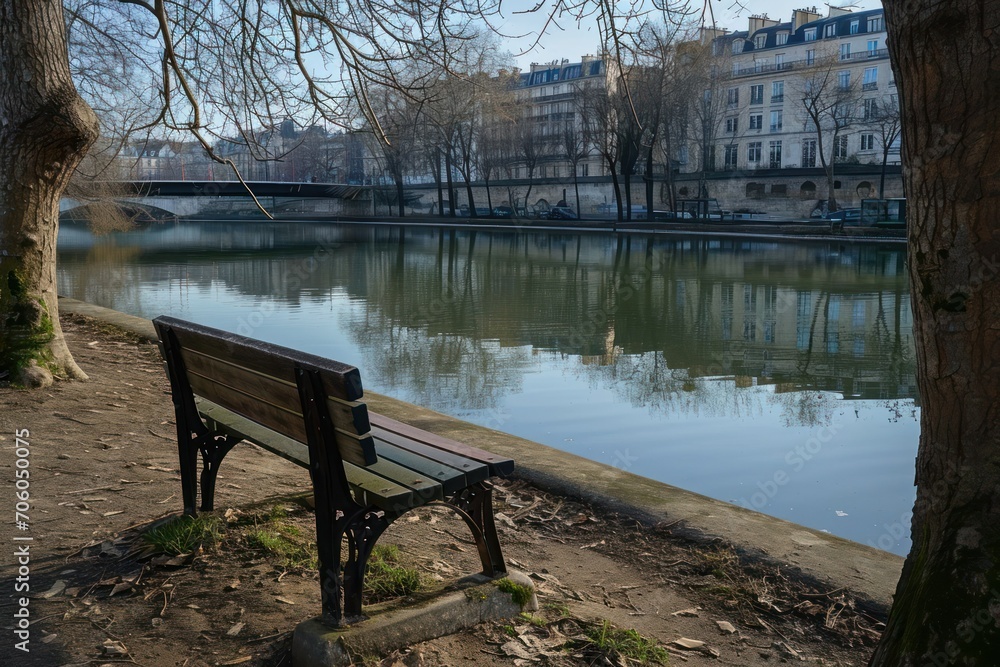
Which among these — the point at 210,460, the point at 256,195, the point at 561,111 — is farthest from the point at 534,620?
the point at 561,111

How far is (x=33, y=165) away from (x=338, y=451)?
4.78 m

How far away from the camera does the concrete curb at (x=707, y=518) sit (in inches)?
158

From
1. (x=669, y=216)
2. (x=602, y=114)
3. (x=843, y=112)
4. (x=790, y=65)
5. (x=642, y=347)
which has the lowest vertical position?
(x=642, y=347)

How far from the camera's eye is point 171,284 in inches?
827

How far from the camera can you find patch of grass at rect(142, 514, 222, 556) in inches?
149

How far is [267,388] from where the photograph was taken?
→ 3240 millimetres

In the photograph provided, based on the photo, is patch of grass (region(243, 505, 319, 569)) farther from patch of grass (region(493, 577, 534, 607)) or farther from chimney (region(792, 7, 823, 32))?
chimney (region(792, 7, 823, 32))

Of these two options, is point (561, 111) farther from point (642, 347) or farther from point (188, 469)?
point (188, 469)

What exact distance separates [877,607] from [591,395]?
611cm

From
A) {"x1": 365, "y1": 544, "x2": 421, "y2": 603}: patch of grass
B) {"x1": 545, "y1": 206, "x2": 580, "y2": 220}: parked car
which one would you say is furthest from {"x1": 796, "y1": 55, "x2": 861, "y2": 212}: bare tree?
{"x1": 365, "y1": 544, "x2": 421, "y2": 603}: patch of grass

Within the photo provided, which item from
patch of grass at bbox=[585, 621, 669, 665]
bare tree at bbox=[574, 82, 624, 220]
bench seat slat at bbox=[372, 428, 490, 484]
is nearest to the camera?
patch of grass at bbox=[585, 621, 669, 665]

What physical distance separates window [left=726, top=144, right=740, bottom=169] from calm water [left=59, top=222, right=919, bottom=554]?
41150mm

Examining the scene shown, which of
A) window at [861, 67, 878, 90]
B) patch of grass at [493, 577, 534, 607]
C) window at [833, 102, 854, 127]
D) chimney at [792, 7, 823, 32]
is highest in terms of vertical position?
chimney at [792, 7, 823, 32]

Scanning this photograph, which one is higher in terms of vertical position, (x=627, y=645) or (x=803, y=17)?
(x=803, y=17)
